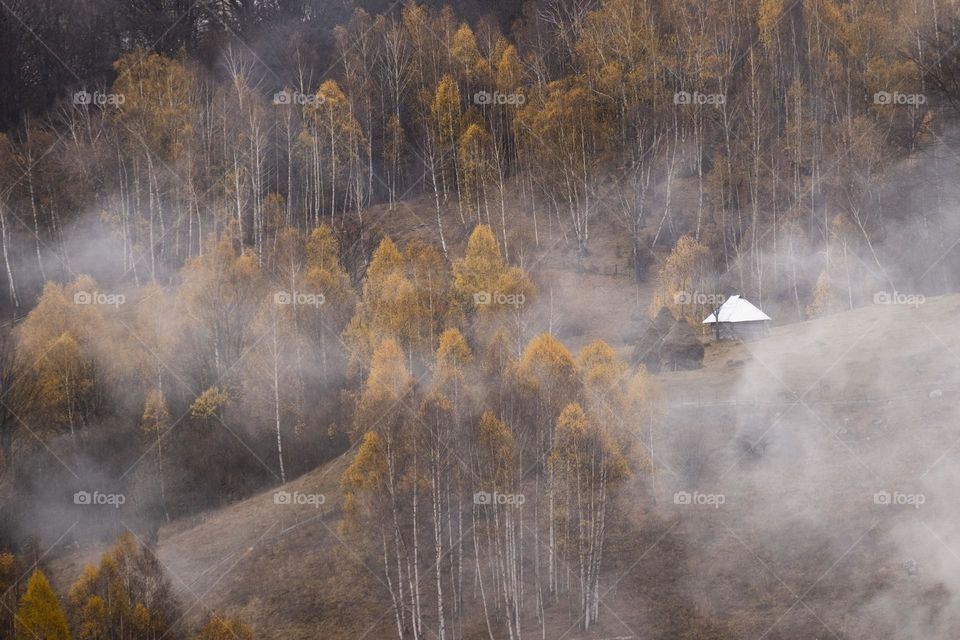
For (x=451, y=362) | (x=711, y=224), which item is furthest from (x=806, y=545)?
(x=711, y=224)

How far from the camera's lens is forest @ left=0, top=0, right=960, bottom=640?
34.5 m

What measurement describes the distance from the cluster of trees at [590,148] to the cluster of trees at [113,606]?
84.2 feet

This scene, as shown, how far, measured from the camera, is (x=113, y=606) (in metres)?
32.0

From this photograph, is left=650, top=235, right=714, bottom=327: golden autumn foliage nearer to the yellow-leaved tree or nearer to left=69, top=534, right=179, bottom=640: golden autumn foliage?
the yellow-leaved tree

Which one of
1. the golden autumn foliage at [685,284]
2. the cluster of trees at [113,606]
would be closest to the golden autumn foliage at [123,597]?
the cluster of trees at [113,606]

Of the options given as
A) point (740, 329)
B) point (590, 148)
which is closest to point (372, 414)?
point (740, 329)

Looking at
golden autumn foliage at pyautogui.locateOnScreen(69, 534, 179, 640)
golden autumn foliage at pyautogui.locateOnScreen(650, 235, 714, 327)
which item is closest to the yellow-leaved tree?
golden autumn foliage at pyautogui.locateOnScreen(69, 534, 179, 640)

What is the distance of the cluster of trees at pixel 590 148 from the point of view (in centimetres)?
5559

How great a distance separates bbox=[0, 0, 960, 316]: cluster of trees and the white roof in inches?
162

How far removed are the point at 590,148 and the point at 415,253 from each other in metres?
14.9

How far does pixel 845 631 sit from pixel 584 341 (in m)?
22.2

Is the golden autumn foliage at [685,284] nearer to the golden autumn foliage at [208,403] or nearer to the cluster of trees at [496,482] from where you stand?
the cluster of trees at [496,482]

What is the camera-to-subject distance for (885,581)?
101ft

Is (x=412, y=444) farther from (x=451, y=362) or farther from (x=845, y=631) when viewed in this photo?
(x=845, y=631)
